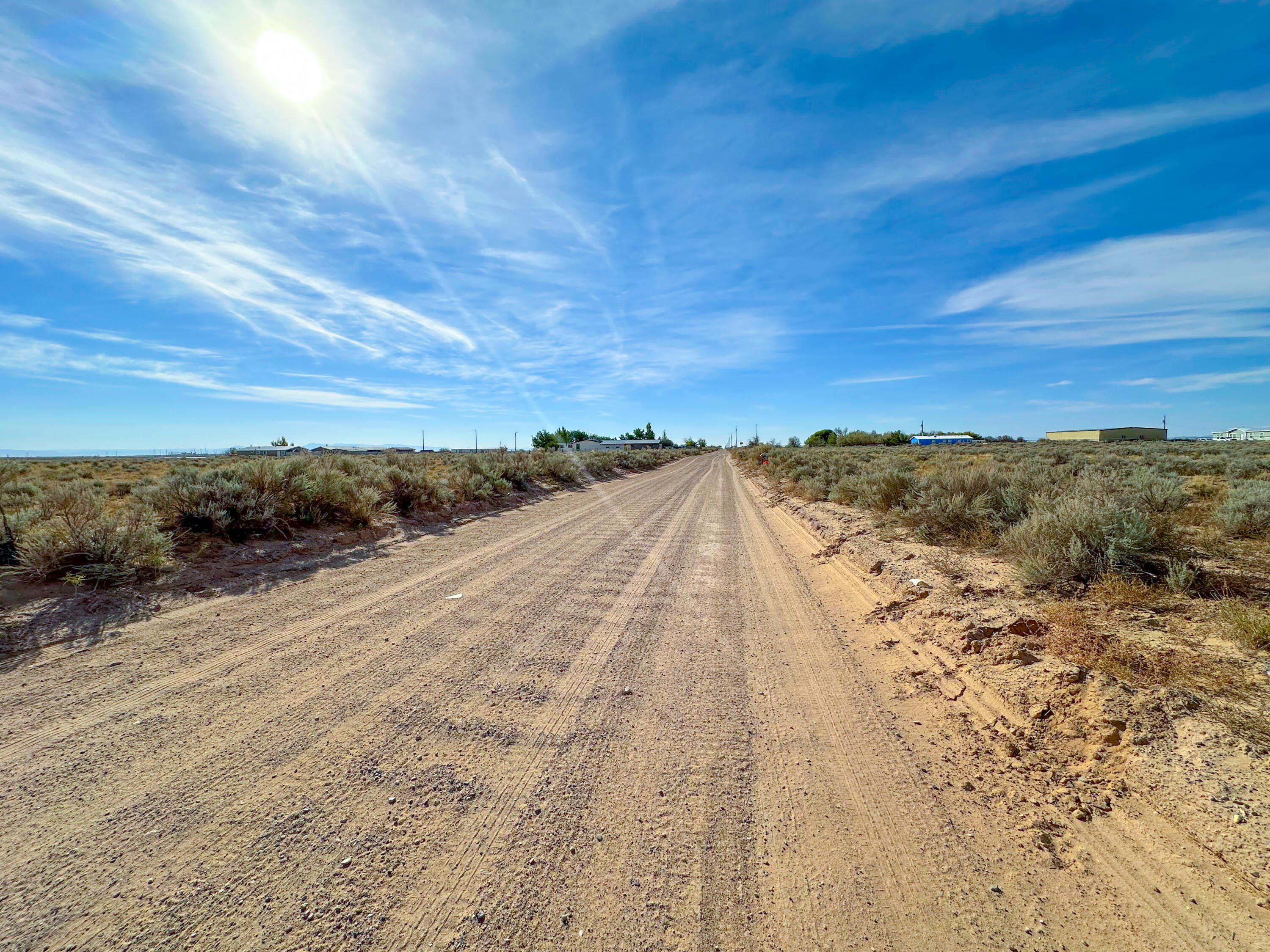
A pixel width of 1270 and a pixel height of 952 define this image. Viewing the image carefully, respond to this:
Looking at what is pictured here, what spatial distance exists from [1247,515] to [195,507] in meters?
13.6

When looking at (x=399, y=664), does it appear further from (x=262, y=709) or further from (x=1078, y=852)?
(x=1078, y=852)

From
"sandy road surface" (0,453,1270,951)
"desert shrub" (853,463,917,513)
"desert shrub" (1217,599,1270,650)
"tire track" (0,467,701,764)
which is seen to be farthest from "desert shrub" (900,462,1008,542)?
"tire track" (0,467,701,764)

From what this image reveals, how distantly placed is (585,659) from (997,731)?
2.92m

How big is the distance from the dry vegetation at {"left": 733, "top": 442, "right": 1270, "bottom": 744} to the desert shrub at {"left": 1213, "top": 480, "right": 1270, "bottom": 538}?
2 cm

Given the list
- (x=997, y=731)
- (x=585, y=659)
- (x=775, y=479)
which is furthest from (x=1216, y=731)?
(x=775, y=479)

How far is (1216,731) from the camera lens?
107 inches

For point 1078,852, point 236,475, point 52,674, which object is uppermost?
point 236,475

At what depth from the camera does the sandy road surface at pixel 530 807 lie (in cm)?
196

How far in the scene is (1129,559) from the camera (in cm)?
489

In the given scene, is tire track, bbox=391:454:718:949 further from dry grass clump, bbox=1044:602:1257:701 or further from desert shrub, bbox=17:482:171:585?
desert shrub, bbox=17:482:171:585

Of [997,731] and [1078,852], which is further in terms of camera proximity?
[997,731]

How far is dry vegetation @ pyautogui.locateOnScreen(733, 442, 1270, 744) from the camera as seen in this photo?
3.33m

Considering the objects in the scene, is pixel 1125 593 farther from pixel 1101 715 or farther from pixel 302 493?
pixel 302 493

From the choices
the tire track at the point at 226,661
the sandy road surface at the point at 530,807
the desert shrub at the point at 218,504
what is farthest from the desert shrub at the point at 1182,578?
the desert shrub at the point at 218,504
